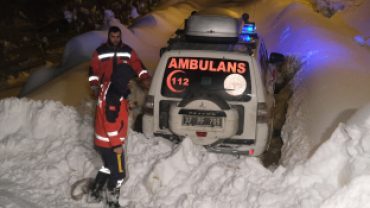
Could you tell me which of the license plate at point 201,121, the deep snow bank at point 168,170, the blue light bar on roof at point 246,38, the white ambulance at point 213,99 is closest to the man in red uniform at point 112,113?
the deep snow bank at point 168,170

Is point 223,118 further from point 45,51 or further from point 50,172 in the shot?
point 45,51

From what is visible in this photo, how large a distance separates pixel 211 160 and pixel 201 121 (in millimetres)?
→ 531

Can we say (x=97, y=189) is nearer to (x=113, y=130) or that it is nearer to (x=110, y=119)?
(x=113, y=130)

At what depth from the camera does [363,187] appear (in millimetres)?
2863

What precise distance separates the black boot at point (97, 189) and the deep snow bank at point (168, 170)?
10cm

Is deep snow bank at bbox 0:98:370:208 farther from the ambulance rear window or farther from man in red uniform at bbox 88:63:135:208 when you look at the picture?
the ambulance rear window

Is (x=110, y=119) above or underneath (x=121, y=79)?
underneath

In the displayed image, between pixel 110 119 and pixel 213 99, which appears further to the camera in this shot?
pixel 213 99

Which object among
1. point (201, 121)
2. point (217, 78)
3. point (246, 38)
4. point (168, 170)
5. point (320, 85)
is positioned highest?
point (246, 38)

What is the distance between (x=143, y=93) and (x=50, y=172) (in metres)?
3.22

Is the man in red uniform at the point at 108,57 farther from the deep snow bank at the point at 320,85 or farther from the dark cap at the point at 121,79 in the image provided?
the deep snow bank at the point at 320,85

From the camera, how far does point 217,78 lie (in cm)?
417

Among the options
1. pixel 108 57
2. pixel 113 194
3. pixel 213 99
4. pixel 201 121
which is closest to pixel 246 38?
pixel 213 99

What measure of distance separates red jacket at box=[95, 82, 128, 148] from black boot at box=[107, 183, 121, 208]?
0.51 m
